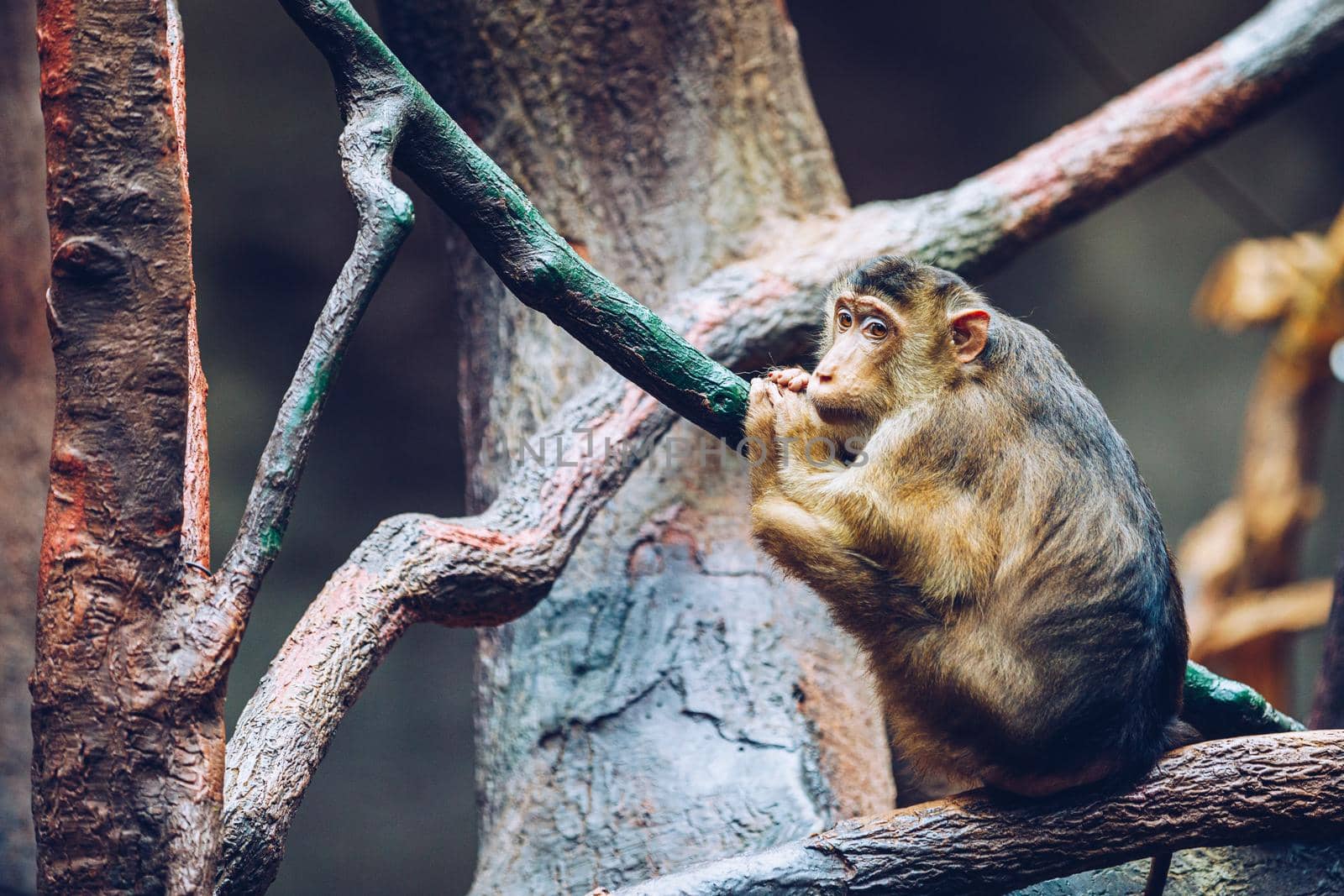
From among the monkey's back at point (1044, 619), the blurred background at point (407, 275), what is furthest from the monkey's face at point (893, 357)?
the blurred background at point (407, 275)

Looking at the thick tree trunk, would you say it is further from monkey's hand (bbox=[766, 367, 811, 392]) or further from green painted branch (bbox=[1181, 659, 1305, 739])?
monkey's hand (bbox=[766, 367, 811, 392])

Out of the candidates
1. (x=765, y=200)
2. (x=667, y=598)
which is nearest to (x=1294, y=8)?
(x=765, y=200)

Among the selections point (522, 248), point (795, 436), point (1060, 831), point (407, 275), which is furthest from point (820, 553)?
point (407, 275)

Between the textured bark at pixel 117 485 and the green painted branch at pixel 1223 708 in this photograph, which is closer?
the textured bark at pixel 117 485

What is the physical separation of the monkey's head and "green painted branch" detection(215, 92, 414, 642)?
120cm

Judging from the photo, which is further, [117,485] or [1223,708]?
[1223,708]

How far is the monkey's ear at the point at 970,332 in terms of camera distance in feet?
9.79

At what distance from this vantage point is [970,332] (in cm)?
301

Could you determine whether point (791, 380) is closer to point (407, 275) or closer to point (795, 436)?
point (795, 436)

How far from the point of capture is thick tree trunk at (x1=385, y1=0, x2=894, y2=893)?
3.87 meters

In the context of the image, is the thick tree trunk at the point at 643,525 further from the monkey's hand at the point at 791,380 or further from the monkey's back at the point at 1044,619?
the monkey's hand at the point at 791,380

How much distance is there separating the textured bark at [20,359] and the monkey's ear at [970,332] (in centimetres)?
413

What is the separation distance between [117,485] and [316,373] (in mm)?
460

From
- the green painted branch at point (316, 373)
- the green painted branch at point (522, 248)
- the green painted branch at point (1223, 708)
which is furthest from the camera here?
the green painted branch at point (1223, 708)
